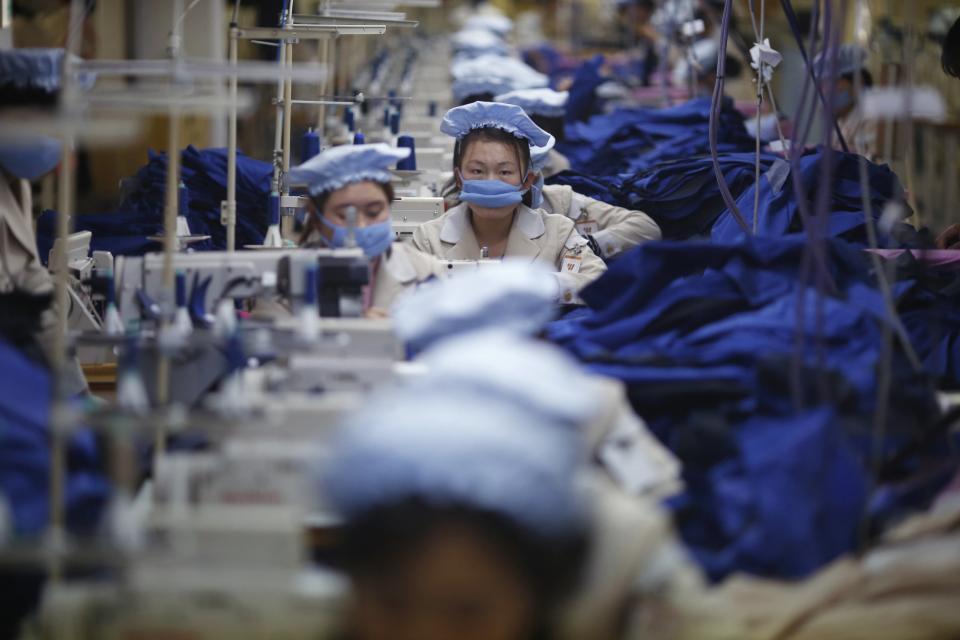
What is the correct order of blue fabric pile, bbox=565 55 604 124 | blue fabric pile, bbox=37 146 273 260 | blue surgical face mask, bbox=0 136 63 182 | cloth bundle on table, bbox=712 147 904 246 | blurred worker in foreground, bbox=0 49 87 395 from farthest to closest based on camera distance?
blue fabric pile, bbox=565 55 604 124
blue fabric pile, bbox=37 146 273 260
cloth bundle on table, bbox=712 147 904 246
blue surgical face mask, bbox=0 136 63 182
blurred worker in foreground, bbox=0 49 87 395

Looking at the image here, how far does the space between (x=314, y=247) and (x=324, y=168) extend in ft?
0.78

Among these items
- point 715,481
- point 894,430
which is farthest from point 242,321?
point 894,430

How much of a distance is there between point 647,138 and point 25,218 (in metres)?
3.59

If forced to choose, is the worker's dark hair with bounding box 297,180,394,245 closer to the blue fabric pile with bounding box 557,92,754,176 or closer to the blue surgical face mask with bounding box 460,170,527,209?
the blue surgical face mask with bounding box 460,170,527,209

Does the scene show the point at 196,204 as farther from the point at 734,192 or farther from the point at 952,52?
the point at 952,52

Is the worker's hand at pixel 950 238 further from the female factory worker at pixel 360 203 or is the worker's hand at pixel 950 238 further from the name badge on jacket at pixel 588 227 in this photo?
the female factory worker at pixel 360 203

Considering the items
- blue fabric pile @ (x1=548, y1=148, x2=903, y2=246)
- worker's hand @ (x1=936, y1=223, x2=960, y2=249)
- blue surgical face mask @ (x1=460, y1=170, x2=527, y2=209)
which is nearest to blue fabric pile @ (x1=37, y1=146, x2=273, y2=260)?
blue surgical face mask @ (x1=460, y1=170, x2=527, y2=209)

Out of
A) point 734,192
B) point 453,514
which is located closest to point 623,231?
point 734,192

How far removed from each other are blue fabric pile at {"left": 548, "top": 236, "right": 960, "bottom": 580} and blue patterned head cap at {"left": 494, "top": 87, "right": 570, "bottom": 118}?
282 centimetres

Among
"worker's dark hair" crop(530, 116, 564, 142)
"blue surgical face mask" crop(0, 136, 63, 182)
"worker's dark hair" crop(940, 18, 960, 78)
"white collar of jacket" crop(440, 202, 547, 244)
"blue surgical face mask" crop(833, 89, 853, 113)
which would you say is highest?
"worker's dark hair" crop(940, 18, 960, 78)

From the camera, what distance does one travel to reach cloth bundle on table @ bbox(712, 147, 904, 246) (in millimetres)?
4098

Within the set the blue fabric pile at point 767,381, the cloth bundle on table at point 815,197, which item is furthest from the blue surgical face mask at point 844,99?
the blue fabric pile at point 767,381

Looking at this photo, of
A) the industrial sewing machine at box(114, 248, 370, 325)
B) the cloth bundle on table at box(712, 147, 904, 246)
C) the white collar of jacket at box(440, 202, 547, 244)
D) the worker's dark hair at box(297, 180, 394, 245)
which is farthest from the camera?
the white collar of jacket at box(440, 202, 547, 244)

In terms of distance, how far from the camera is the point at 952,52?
15.1 feet
